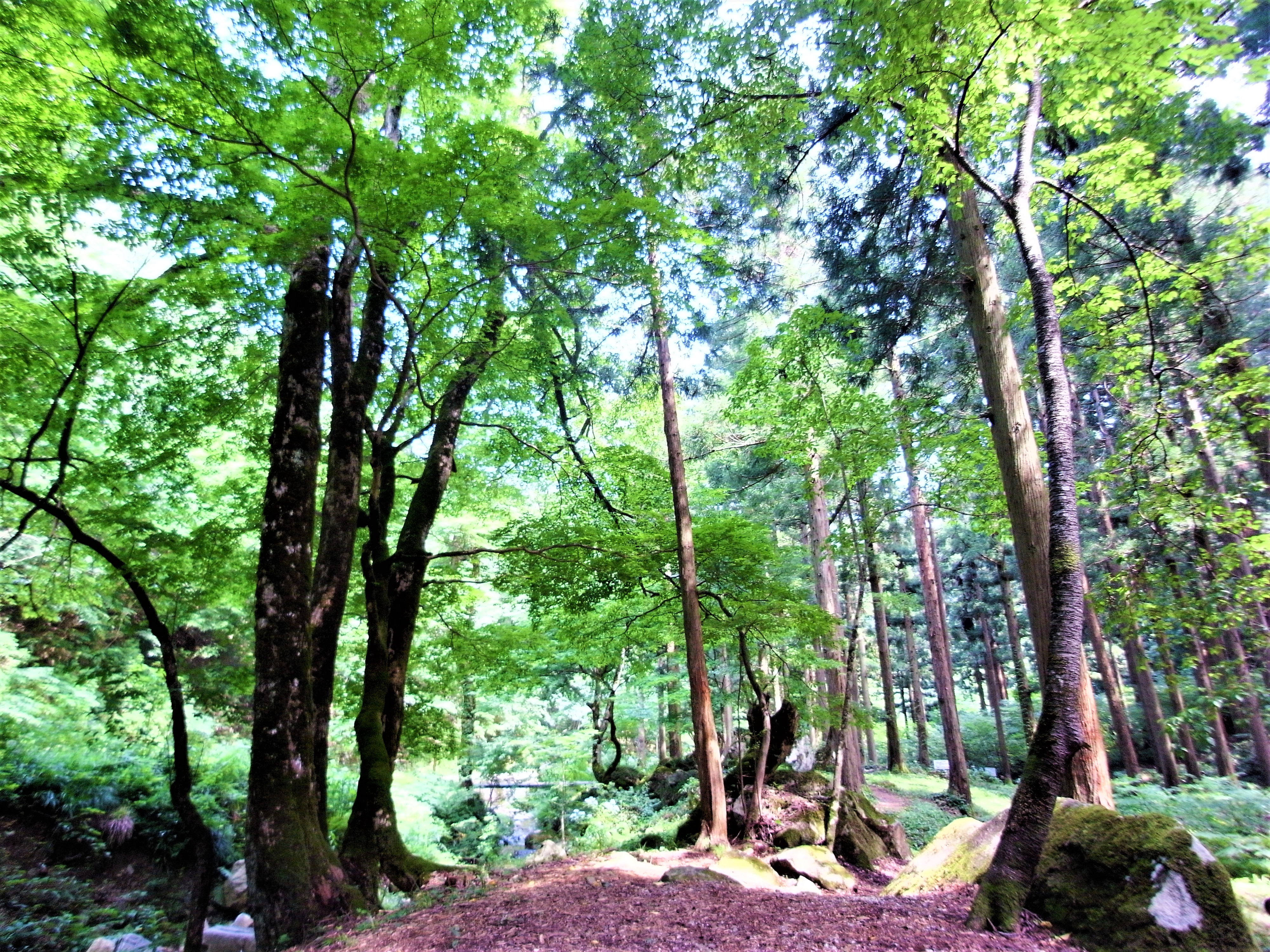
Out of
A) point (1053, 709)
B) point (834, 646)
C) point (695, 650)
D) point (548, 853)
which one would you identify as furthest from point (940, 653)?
point (1053, 709)

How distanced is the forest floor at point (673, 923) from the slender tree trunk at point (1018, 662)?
714 cm

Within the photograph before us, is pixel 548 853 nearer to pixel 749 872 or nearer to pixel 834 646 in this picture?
pixel 749 872

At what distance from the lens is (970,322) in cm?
663

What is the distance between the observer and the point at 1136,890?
353cm

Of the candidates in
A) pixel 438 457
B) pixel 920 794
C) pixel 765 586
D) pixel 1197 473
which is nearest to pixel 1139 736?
pixel 920 794

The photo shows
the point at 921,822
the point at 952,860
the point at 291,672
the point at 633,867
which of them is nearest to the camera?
the point at 291,672

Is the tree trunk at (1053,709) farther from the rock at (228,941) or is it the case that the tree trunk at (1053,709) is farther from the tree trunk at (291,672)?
the rock at (228,941)

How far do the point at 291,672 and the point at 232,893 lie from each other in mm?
5429

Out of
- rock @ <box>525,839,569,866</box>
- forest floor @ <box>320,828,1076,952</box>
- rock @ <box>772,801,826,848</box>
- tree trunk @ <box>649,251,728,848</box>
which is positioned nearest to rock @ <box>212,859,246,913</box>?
rock @ <box>525,839,569,866</box>

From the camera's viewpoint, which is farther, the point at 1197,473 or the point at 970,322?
the point at 1197,473

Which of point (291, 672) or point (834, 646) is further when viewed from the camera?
point (834, 646)

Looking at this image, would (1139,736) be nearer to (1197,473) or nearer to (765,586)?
(1197,473)

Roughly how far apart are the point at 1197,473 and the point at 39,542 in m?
18.1

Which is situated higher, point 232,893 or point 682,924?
point 682,924
